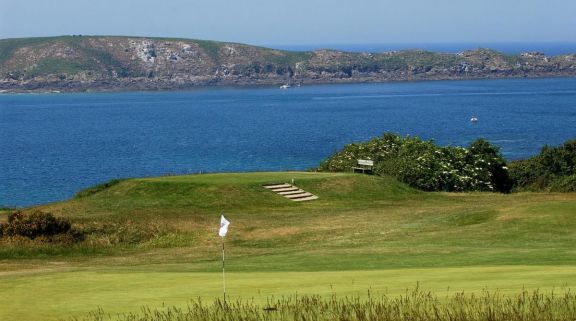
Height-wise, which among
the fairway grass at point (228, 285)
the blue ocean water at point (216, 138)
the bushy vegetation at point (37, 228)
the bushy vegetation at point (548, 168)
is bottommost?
the blue ocean water at point (216, 138)

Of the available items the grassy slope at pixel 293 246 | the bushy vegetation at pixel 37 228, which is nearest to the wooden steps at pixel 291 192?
the grassy slope at pixel 293 246

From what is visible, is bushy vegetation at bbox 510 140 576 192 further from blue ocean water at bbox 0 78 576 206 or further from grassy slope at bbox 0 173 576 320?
blue ocean water at bbox 0 78 576 206

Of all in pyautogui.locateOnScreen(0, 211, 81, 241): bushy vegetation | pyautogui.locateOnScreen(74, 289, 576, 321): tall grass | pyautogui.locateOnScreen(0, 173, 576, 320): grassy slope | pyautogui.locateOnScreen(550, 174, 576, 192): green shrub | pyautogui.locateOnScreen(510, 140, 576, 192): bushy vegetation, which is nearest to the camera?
pyautogui.locateOnScreen(74, 289, 576, 321): tall grass

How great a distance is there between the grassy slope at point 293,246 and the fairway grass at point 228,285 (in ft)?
0.13

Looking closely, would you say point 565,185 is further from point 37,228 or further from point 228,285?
point 228,285

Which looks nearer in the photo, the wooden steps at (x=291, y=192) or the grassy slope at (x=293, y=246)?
the grassy slope at (x=293, y=246)

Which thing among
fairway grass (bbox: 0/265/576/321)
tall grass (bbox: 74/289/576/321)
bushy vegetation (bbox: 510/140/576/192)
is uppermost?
tall grass (bbox: 74/289/576/321)

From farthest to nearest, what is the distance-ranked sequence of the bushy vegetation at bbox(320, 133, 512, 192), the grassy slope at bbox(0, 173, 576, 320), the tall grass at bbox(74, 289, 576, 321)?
the bushy vegetation at bbox(320, 133, 512, 192)
the grassy slope at bbox(0, 173, 576, 320)
the tall grass at bbox(74, 289, 576, 321)

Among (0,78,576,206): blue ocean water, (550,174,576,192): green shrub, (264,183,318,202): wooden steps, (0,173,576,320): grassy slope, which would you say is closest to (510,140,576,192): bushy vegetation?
(550,174,576,192): green shrub

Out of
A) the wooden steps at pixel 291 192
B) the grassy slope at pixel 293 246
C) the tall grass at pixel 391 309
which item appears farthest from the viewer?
the wooden steps at pixel 291 192

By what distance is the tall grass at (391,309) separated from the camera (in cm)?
1362

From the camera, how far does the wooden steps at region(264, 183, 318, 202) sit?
136 ft

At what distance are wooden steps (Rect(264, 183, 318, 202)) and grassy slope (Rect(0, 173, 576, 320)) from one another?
1.78ft

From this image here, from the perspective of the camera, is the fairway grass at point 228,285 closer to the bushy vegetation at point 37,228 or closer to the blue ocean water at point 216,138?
the bushy vegetation at point 37,228
